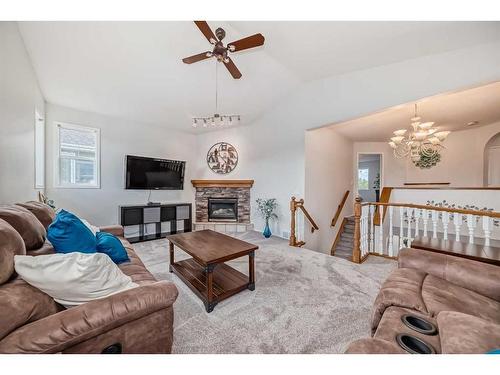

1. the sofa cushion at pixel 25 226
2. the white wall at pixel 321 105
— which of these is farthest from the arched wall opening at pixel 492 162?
the sofa cushion at pixel 25 226

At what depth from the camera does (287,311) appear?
1866 mm

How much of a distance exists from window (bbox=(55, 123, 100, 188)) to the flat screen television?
61 cm

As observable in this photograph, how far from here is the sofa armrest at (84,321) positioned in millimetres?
818

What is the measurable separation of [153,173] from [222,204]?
6.10ft

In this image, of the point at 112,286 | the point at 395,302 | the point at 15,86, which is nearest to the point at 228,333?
the point at 112,286

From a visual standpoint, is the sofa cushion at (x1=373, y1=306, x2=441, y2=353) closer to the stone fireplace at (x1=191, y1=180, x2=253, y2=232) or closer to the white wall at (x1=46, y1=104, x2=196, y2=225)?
the stone fireplace at (x1=191, y1=180, x2=253, y2=232)

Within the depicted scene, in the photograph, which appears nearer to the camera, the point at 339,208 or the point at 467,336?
the point at 467,336

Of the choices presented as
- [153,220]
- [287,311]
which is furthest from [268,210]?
[287,311]

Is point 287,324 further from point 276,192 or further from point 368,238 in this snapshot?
point 276,192

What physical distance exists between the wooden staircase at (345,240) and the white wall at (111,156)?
438cm

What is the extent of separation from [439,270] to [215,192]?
15.2 ft

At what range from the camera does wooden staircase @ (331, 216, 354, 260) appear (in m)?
5.19

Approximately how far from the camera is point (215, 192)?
547 cm

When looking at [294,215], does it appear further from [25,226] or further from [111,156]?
[111,156]
